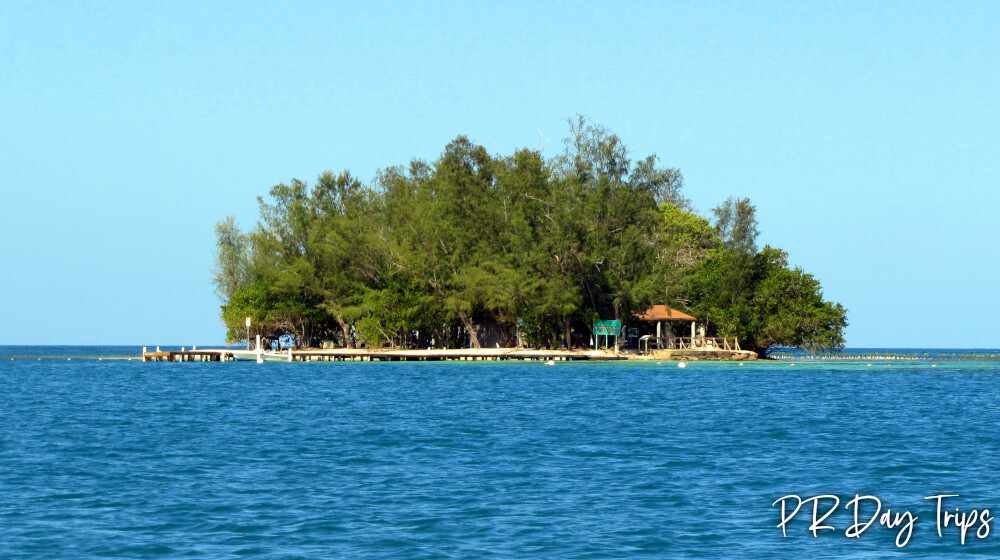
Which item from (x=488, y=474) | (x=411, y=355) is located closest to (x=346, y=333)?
(x=411, y=355)

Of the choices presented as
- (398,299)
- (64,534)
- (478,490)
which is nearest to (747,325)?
(398,299)

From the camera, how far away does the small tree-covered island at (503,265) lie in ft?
265

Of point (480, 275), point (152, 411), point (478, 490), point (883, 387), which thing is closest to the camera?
point (478, 490)

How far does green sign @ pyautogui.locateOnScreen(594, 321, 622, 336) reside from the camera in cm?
8325

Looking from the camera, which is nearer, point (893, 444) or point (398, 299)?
point (893, 444)

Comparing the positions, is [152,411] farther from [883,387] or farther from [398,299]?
[398,299]

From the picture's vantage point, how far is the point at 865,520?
18.5 metres

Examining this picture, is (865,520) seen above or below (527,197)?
below

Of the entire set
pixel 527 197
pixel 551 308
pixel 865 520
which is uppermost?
pixel 527 197

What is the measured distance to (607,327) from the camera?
83.3m

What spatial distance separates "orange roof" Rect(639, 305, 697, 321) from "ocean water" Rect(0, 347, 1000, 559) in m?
36.5

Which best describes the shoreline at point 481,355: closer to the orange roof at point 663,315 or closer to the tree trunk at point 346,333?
the orange roof at point 663,315

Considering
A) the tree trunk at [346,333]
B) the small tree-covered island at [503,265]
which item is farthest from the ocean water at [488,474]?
the tree trunk at [346,333]

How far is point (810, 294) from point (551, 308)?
22.9 meters
